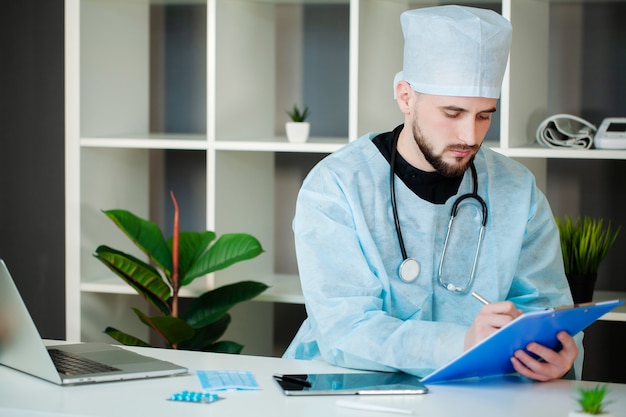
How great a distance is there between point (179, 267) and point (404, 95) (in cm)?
119

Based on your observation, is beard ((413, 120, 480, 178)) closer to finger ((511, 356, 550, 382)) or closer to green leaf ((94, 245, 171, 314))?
finger ((511, 356, 550, 382))

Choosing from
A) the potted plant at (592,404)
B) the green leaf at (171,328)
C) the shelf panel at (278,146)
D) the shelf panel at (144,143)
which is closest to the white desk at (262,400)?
the potted plant at (592,404)

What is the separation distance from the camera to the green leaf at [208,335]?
10.3ft

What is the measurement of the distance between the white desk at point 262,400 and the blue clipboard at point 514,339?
3cm

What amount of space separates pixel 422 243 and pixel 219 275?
1285mm

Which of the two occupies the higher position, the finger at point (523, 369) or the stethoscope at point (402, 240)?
the stethoscope at point (402, 240)

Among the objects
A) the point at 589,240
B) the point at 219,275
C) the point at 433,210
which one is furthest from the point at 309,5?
the point at 433,210

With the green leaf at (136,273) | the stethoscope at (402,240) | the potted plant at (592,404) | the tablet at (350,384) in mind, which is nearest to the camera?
the potted plant at (592,404)

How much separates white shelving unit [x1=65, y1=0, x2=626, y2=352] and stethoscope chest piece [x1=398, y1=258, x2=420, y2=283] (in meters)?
1.00

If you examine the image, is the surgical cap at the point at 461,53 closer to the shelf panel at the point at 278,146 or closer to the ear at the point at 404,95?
the ear at the point at 404,95

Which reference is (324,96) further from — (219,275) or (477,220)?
(477,220)

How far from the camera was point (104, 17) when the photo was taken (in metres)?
3.32

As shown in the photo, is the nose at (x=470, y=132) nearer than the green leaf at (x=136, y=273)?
Yes

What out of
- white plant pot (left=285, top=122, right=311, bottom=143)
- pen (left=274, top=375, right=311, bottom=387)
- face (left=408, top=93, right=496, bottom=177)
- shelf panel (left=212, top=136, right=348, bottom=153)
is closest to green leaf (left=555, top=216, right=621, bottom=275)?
shelf panel (left=212, top=136, right=348, bottom=153)
